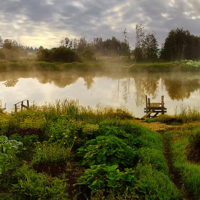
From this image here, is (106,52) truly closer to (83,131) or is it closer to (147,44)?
(147,44)

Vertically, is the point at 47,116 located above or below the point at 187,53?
below

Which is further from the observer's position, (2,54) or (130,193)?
(2,54)

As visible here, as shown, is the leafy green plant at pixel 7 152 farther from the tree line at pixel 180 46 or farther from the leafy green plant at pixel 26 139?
→ the tree line at pixel 180 46

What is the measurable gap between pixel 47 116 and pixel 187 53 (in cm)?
5912

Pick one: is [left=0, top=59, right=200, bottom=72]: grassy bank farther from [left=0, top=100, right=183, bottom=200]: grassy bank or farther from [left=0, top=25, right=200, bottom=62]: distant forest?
[left=0, top=100, right=183, bottom=200]: grassy bank

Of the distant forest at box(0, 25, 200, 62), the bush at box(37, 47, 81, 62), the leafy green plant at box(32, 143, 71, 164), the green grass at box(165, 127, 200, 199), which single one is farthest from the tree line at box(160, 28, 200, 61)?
the leafy green plant at box(32, 143, 71, 164)

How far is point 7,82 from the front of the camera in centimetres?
3659

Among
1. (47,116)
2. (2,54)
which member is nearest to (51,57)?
(2,54)

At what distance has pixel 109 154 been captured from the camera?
5.29 m

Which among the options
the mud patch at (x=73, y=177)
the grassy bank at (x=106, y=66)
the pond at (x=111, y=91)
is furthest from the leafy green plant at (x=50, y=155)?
the grassy bank at (x=106, y=66)

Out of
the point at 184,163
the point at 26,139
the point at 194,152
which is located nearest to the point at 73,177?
the point at 26,139

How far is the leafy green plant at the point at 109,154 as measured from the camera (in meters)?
5.27

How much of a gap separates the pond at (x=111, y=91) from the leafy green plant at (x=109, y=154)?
1074 cm

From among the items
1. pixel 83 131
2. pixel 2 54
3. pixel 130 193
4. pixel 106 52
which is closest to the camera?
pixel 130 193
